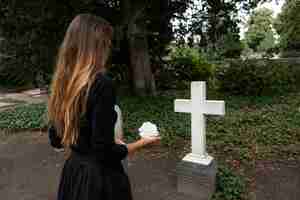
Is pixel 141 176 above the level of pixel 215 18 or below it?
below

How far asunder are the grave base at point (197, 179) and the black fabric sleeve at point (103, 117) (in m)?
1.79

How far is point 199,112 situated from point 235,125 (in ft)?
10.00

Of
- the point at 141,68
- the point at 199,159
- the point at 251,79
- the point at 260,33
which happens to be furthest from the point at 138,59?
the point at 260,33

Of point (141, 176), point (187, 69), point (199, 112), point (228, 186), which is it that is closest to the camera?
point (199, 112)

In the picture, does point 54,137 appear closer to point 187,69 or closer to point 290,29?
point 187,69

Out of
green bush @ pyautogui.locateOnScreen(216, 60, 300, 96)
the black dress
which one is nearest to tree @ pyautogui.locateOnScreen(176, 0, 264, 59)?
green bush @ pyautogui.locateOnScreen(216, 60, 300, 96)

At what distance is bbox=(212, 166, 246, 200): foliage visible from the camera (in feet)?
9.84

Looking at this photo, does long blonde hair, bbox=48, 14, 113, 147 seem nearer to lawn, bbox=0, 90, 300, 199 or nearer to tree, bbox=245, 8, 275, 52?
lawn, bbox=0, 90, 300, 199

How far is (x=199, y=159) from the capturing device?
2.99 metres

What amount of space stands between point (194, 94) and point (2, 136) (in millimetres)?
Result: 4844

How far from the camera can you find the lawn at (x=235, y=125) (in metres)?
4.17

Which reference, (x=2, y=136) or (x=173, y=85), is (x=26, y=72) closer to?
(x=2, y=136)

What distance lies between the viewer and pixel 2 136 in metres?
6.06

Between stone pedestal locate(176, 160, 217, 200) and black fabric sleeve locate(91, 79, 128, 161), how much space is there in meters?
1.79
